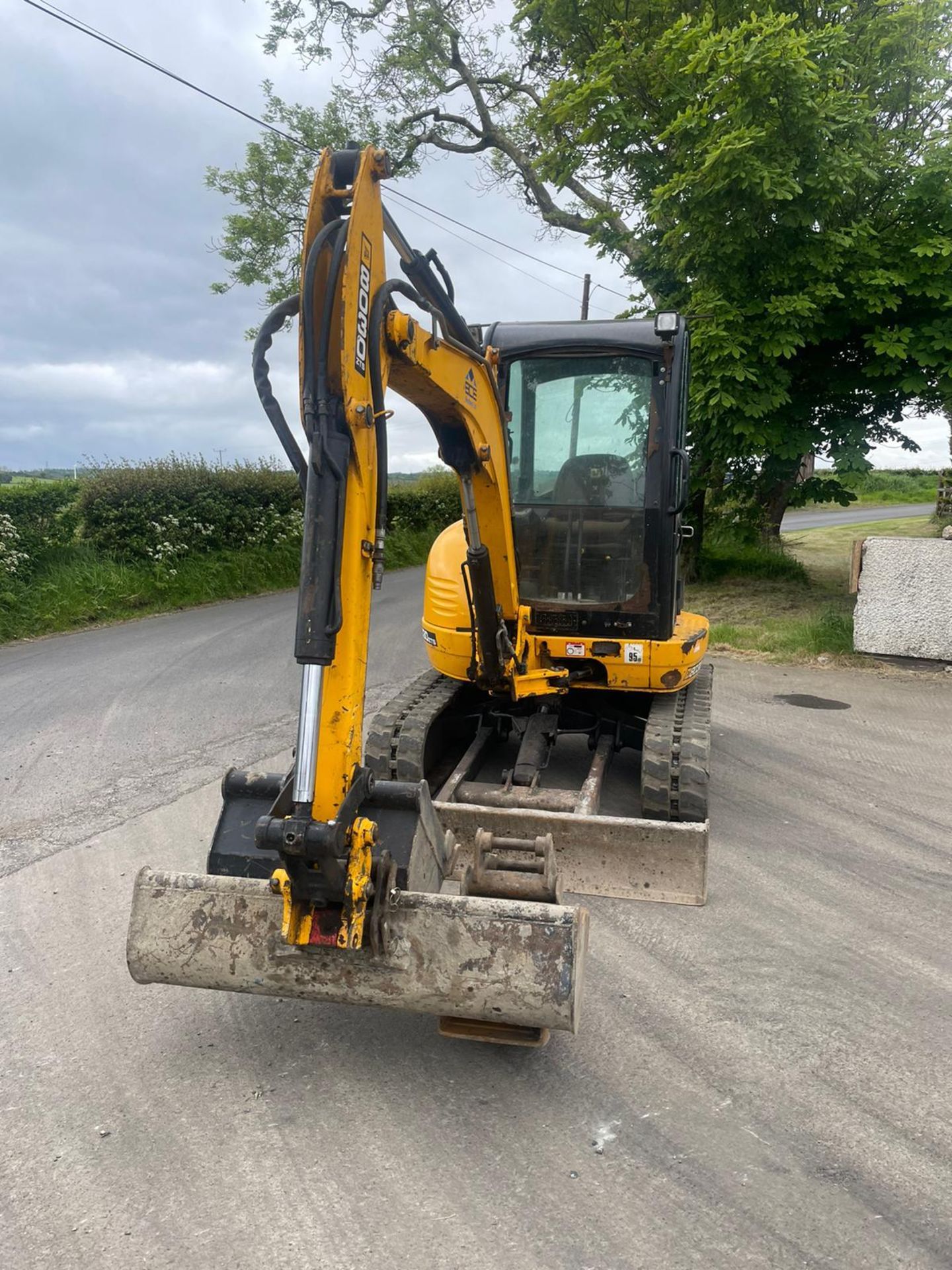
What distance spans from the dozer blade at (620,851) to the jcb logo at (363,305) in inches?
87.1

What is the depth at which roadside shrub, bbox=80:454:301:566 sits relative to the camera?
1349 cm

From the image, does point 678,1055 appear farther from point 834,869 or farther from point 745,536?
point 745,536

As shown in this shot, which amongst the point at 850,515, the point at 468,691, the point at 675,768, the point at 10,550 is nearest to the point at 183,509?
the point at 10,550

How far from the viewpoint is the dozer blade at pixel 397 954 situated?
284cm

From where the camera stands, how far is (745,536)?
45.3 ft

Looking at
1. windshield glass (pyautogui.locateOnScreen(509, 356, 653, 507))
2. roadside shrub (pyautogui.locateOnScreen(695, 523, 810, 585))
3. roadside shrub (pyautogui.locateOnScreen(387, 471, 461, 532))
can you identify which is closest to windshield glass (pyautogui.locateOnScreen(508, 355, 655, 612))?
windshield glass (pyautogui.locateOnScreen(509, 356, 653, 507))

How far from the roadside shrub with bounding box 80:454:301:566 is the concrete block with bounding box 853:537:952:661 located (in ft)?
31.9

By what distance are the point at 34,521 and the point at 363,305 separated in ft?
35.7

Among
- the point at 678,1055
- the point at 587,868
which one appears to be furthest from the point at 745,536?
the point at 678,1055

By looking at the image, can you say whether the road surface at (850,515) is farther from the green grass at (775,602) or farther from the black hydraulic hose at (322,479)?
the black hydraulic hose at (322,479)

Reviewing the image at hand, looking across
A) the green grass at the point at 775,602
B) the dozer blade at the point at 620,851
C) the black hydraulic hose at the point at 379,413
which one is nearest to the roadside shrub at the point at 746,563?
the green grass at the point at 775,602

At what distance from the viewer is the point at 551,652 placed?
536 cm

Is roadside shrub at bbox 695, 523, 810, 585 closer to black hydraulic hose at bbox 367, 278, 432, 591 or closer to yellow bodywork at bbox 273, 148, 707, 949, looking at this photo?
yellow bodywork at bbox 273, 148, 707, 949

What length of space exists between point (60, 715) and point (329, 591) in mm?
5577
